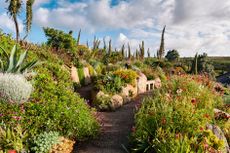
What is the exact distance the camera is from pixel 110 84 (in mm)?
13086

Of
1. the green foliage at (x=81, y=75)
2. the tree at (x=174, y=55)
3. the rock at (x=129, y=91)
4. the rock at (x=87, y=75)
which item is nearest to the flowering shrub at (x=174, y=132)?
the rock at (x=129, y=91)

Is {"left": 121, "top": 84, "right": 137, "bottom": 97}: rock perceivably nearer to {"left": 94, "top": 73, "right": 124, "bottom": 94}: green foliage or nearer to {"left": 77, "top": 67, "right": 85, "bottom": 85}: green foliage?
{"left": 94, "top": 73, "right": 124, "bottom": 94}: green foliage

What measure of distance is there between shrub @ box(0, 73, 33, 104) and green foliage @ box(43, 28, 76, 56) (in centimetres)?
1295

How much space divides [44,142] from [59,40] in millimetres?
16226

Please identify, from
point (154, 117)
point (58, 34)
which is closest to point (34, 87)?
point (154, 117)

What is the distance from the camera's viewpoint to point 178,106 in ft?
23.9

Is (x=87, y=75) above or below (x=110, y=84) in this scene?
above

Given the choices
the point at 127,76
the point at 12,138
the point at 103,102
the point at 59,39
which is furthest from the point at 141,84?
the point at 12,138

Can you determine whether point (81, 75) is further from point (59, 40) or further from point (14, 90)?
point (14, 90)

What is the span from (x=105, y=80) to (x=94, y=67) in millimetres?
6460

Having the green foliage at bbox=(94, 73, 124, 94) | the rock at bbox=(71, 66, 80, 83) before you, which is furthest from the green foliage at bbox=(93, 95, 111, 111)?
the rock at bbox=(71, 66, 80, 83)

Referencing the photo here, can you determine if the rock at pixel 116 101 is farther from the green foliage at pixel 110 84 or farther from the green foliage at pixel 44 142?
the green foliage at pixel 44 142

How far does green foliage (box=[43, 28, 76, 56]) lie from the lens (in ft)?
70.5

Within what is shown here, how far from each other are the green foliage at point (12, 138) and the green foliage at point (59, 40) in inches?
567
